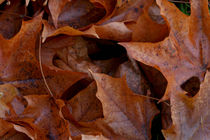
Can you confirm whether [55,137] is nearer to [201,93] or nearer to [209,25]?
[201,93]

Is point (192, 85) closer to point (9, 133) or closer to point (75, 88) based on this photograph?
point (75, 88)

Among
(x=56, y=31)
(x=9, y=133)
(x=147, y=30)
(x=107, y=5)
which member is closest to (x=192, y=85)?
(x=147, y=30)

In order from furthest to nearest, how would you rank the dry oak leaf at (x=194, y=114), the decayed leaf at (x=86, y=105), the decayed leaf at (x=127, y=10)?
the decayed leaf at (x=127, y=10) → the decayed leaf at (x=86, y=105) → the dry oak leaf at (x=194, y=114)

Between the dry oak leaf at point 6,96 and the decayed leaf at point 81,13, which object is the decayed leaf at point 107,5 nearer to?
the decayed leaf at point 81,13

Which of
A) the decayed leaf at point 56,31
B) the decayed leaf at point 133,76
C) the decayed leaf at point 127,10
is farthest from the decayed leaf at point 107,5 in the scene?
the decayed leaf at point 133,76

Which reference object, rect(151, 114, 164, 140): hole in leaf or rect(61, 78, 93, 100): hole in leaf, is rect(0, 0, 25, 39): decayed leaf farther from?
rect(151, 114, 164, 140): hole in leaf

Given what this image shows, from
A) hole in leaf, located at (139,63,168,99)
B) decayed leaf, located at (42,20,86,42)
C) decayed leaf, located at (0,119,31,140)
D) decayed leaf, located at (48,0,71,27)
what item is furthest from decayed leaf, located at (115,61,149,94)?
decayed leaf, located at (0,119,31,140)
